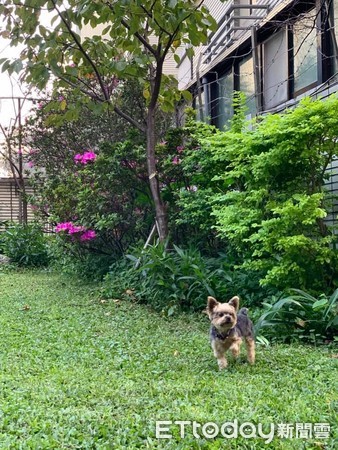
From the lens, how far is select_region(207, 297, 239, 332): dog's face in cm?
356

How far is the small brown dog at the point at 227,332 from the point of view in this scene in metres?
3.59

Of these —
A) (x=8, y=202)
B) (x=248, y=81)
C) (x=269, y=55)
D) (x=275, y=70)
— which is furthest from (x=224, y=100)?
(x=8, y=202)

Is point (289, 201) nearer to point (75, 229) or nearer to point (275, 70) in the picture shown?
point (75, 229)

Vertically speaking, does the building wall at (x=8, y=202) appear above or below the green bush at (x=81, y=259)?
above

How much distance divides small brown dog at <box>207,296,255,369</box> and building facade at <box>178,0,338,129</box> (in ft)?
12.5

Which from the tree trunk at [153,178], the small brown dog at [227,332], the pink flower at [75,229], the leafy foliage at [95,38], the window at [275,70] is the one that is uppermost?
the window at [275,70]

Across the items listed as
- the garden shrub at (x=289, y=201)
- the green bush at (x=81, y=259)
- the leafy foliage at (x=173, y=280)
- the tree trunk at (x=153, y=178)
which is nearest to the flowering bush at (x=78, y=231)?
the green bush at (x=81, y=259)

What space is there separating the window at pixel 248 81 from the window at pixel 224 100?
1.80 feet

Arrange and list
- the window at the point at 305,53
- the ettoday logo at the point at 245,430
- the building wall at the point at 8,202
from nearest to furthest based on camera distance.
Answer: the ettoday logo at the point at 245,430
the window at the point at 305,53
the building wall at the point at 8,202

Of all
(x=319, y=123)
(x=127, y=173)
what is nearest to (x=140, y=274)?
(x=127, y=173)

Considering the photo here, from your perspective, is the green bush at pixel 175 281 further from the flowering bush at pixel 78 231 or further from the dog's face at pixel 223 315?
the dog's face at pixel 223 315

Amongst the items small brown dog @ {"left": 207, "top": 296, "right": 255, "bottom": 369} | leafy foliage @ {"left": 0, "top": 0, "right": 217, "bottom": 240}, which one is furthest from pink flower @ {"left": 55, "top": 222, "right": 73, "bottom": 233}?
small brown dog @ {"left": 207, "top": 296, "right": 255, "bottom": 369}

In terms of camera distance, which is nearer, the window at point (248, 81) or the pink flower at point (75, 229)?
the pink flower at point (75, 229)

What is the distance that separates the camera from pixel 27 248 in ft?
37.9
